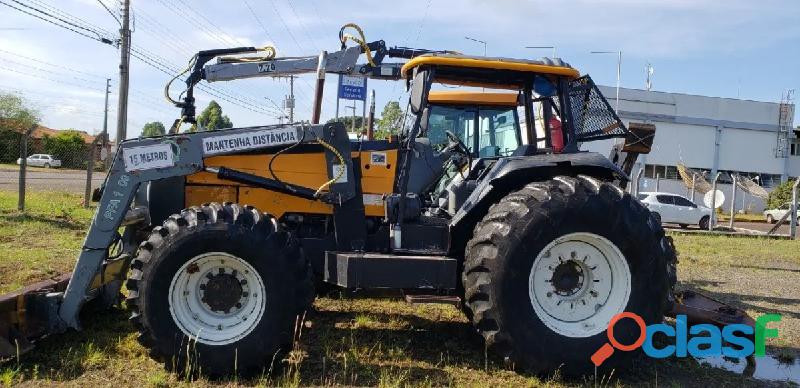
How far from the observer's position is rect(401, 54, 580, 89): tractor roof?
477 centimetres

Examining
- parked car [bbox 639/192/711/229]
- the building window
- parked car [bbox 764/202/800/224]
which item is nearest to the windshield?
parked car [bbox 639/192/711/229]

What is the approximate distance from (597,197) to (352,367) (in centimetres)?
216

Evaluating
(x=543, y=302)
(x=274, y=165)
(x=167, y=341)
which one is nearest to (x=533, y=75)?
(x=543, y=302)

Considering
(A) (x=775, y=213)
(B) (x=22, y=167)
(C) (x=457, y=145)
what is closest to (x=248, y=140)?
(C) (x=457, y=145)

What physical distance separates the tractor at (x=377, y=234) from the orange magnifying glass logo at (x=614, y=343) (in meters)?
0.05

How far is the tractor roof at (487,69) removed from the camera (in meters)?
4.77

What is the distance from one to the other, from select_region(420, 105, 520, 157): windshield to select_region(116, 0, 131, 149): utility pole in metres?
13.8

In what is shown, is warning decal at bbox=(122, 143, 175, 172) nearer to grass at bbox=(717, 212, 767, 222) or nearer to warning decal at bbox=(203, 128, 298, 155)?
warning decal at bbox=(203, 128, 298, 155)

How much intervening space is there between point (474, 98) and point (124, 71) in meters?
15.6

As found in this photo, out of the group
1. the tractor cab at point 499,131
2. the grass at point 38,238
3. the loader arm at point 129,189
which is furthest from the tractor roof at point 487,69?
the grass at point 38,238

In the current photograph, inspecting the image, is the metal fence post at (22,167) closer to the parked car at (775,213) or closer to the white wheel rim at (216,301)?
the white wheel rim at (216,301)

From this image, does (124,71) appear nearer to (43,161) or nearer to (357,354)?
(357,354)

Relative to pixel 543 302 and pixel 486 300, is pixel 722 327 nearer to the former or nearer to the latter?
pixel 543 302

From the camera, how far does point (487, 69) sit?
4973 mm
